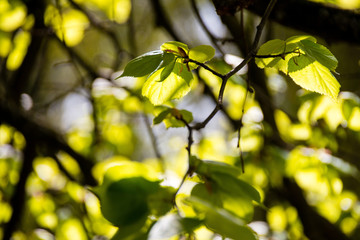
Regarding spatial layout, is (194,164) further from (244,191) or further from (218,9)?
(218,9)

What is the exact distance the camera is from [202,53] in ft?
1.87

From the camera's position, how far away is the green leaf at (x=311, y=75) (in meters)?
0.57

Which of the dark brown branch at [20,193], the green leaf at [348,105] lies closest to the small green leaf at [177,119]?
the green leaf at [348,105]

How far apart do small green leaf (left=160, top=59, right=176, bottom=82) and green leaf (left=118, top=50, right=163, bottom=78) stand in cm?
2

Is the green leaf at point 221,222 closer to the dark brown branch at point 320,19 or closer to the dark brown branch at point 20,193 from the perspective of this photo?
the dark brown branch at point 320,19

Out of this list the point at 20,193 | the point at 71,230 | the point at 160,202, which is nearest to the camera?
the point at 160,202

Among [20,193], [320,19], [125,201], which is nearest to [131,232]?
[125,201]

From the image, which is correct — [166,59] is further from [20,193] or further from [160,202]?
[20,193]

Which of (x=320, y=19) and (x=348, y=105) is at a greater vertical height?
(x=320, y=19)

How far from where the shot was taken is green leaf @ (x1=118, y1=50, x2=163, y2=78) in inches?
20.9

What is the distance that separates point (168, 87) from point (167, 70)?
0.20 feet

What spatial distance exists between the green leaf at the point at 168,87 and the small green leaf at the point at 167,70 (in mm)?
29

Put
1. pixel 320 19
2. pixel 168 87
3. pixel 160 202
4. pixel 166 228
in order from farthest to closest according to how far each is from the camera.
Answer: pixel 320 19
pixel 168 87
pixel 160 202
pixel 166 228

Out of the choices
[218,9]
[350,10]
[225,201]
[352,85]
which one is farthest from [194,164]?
[352,85]
